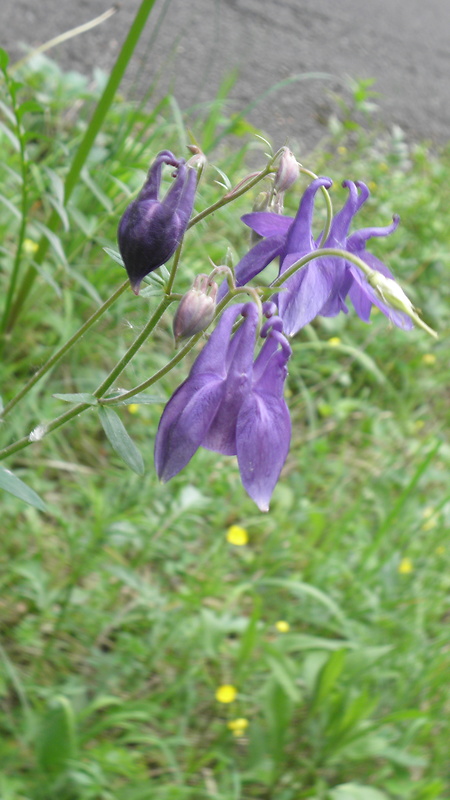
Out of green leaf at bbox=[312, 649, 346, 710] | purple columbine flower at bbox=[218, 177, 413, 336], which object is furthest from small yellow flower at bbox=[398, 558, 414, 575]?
purple columbine flower at bbox=[218, 177, 413, 336]

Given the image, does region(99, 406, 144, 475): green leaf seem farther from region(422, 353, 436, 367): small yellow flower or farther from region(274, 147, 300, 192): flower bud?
region(422, 353, 436, 367): small yellow flower

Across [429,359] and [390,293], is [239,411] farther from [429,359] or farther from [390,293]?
[429,359]

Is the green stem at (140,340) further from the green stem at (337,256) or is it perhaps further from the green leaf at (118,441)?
the green stem at (337,256)

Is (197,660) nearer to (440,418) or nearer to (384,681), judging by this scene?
(384,681)

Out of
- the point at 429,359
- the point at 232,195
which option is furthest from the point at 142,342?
the point at 429,359

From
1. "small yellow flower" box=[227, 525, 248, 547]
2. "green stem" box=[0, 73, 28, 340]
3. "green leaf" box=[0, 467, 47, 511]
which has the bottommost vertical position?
"green leaf" box=[0, 467, 47, 511]
